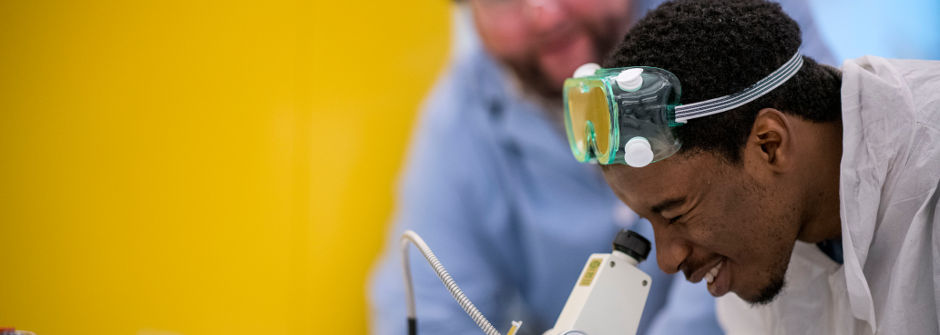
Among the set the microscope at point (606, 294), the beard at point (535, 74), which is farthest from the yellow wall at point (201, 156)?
the microscope at point (606, 294)

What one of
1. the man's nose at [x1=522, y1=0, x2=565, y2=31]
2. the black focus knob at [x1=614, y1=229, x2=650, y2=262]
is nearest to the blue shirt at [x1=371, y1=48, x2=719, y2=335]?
the man's nose at [x1=522, y1=0, x2=565, y2=31]

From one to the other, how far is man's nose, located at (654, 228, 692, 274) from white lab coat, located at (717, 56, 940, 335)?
25cm

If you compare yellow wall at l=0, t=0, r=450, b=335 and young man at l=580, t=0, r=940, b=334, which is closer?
young man at l=580, t=0, r=940, b=334

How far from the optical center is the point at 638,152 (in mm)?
1145

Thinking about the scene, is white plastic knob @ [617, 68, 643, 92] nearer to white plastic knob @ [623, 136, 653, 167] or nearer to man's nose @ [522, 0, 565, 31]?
white plastic knob @ [623, 136, 653, 167]

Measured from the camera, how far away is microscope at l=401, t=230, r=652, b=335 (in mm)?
1192

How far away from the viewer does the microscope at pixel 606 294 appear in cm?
119

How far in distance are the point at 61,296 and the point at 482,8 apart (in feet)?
4.31

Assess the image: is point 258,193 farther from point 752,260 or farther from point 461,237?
point 752,260

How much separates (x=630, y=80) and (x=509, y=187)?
910mm

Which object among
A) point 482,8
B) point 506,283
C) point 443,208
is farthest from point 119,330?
point 482,8

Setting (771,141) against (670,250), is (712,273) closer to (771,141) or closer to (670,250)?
(670,250)

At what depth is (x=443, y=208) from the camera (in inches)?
78.8

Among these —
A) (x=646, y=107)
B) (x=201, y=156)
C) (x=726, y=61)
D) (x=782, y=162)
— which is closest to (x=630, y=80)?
(x=646, y=107)
